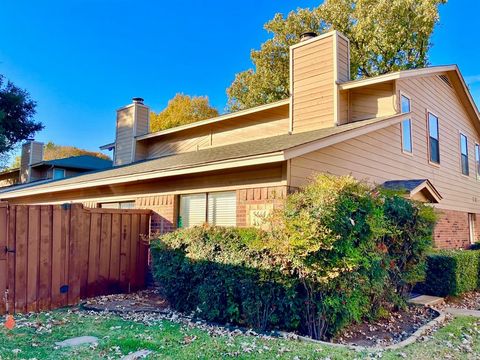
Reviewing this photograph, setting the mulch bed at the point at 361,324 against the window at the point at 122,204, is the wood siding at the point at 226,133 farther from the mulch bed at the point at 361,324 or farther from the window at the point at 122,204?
the mulch bed at the point at 361,324

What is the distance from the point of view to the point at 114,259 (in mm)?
8461

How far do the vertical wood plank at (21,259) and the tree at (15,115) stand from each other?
63.1 feet

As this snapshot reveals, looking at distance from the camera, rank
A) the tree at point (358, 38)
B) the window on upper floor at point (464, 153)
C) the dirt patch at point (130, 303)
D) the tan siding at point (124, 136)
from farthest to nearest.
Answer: the tree at point (358, 38) → the tan siding at point (124, 136) → the window on upper floor at point (464, 153) → the dirt patch at point (130, 303)

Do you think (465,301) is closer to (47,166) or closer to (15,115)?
(47,166)

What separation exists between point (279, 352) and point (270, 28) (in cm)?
2437

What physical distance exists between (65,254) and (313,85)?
287 inches

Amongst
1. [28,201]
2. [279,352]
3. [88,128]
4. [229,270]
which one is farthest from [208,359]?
[88,128]

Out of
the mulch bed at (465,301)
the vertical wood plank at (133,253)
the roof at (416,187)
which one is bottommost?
the mulch bed at (465,301)

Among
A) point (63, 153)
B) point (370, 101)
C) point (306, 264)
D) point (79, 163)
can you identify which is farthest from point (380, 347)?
point (63, 153)

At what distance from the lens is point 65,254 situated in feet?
23.6

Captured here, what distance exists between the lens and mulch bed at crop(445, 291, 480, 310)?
8.38 m

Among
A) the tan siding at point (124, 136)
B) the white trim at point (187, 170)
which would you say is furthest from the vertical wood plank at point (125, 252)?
the tan siding at point (124, 136)

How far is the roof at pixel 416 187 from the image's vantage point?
28.5 ft

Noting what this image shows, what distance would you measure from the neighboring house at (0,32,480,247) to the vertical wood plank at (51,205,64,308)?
2299mm
